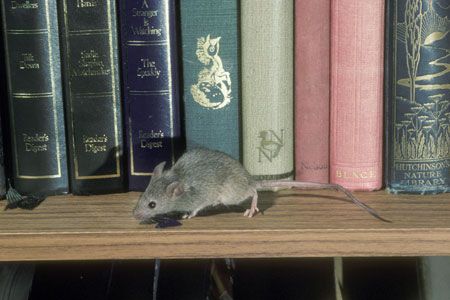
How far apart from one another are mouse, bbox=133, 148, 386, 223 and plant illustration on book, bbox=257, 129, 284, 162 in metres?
0.03

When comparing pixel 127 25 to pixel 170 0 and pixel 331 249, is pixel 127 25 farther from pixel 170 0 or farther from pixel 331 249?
pixel 331 249

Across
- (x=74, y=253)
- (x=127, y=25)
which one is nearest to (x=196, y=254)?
(x=74, y=253)

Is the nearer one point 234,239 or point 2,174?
point 234,239

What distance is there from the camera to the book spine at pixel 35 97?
0.74 metres

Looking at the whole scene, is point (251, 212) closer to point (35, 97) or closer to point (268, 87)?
point (268, 87)

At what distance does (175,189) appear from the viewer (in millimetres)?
761

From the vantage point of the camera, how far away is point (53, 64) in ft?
2.48

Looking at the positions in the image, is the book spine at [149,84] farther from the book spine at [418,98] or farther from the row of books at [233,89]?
the book spine at [418,98]

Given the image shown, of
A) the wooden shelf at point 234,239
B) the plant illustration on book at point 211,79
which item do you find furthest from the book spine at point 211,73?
the wooden shelf at point 234,239

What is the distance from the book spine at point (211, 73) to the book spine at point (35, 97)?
127mm

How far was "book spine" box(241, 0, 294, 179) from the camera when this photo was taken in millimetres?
748

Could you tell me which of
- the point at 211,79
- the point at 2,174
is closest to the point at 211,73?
the point at 211,79

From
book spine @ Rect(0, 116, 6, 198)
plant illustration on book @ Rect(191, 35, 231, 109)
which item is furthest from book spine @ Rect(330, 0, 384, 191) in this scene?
book spine @ Rect(0, 116, 6, 198)

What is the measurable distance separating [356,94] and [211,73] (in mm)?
145
